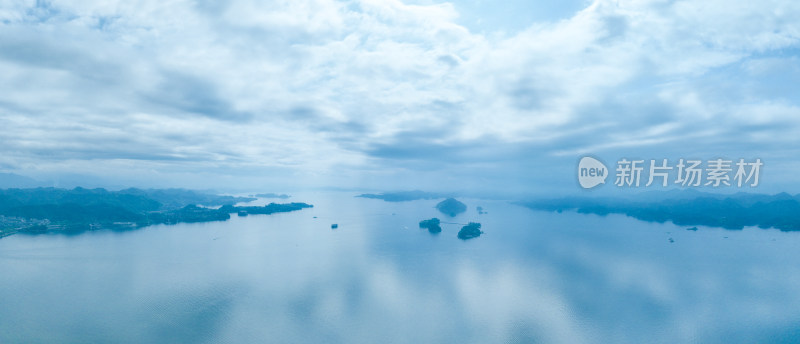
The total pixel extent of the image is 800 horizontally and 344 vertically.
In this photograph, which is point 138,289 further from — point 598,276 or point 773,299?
point 773,299

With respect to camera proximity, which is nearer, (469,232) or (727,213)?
(469,232)

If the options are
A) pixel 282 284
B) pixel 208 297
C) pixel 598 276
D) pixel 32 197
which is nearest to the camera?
pixel 208 297

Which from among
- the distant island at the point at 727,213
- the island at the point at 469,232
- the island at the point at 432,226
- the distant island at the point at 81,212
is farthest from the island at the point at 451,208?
the distant island at the point at 81,212

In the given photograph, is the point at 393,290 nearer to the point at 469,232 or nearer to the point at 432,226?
the point at 469,232

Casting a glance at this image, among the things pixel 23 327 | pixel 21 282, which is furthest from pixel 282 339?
pixel 21 282

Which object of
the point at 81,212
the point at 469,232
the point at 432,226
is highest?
the point at 81,212

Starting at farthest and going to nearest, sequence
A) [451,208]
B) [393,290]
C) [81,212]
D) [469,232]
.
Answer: [451,208]
[81,212]
[469,232]
[393,290]

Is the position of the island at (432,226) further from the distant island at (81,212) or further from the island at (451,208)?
the distant island at (81,212)

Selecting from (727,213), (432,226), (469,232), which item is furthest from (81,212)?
(727,213)
